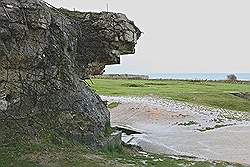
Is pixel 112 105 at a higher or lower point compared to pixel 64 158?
lower

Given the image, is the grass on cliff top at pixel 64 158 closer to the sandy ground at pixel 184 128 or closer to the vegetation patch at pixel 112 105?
the sandy ground at pixel 184 128

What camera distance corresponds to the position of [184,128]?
2605cm

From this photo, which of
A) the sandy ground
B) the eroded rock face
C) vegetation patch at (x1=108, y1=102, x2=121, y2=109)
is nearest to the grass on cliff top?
the eroded rock face

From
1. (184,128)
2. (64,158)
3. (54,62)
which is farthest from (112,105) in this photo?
(64,158)

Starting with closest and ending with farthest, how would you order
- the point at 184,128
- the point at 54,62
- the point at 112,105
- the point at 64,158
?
the point at 64,158, the point at 54,62, the point at 184,128, the point at 112,105

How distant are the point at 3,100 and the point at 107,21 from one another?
194 inches

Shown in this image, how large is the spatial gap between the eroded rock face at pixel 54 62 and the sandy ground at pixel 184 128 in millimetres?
5031

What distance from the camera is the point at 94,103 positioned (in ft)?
50.6

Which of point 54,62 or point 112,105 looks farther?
point 112,105

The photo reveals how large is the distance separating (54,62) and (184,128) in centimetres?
1374

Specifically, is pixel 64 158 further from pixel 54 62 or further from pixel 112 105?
pixel 112 105

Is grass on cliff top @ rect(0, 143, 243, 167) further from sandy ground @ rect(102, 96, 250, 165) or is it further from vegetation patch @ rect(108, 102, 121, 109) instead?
vegetation patch @ rect(108, 102, 121, 109)

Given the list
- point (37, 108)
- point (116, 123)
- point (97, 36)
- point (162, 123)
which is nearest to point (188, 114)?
point (162, 123)

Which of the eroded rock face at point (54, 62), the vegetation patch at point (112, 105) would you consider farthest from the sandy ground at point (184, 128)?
the eroded rock face at point (54, 62)
